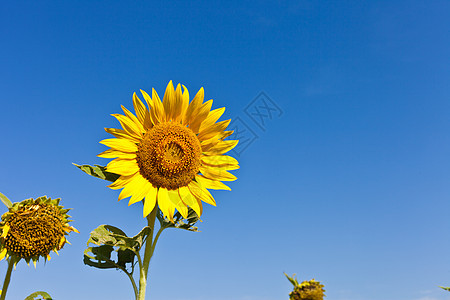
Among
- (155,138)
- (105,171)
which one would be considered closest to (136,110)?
(155,138)

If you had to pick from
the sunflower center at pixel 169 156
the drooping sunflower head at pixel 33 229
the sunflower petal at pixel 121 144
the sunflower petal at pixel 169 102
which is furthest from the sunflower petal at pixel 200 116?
the drooping sunflower head at pixel 33 229

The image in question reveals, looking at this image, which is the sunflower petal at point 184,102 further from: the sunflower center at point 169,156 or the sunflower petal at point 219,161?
the sunflower petal at point 219,161

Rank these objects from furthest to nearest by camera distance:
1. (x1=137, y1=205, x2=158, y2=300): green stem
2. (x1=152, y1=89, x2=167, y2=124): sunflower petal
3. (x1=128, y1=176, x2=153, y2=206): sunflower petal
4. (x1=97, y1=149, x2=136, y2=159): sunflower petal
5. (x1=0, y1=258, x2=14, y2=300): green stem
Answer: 1. (x1=152, y1=89, x2=167, y2=124): sunflower petal
2. (x1=97, y1=149, x2=136, y2=159): sunflower petal
3. (x1=128, y1=176, x2=153, y2=206): sunflower petal
4. (x1=137, y1=205, x2=158, y2=300): green stem
5. (x1=0, y1=258, x2=14, y2=300): green stem

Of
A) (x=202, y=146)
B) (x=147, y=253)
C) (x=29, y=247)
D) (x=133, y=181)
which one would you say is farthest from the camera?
(x=202, y=146)

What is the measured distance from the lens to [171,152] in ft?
16.8

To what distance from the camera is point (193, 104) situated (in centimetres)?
520

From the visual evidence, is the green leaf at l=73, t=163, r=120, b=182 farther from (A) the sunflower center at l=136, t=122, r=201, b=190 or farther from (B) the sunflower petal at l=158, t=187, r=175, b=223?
(B) the sunflower petal at l=158, t=187, r=175, b=223

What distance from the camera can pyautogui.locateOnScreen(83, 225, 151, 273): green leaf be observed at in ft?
15.1

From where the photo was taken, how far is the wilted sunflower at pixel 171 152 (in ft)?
16.2

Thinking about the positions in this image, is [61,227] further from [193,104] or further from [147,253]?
[193,104]

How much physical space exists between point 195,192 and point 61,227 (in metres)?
1.52

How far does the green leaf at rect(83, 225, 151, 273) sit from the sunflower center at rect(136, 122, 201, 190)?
0.68 metres

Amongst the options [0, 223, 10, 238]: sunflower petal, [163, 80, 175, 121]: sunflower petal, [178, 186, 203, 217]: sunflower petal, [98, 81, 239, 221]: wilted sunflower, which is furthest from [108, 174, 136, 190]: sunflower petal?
[0, 223, 10, 238]: sunflower petal

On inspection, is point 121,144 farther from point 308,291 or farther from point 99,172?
point 308,291
